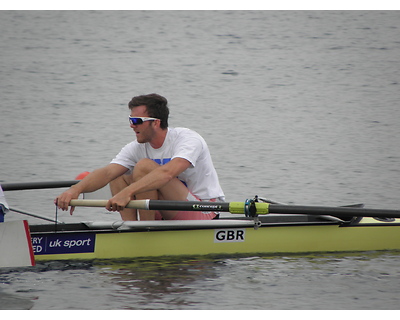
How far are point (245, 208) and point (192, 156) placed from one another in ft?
1.96

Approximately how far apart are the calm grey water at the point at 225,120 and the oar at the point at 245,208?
48 cm

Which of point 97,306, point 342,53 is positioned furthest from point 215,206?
point 342,53

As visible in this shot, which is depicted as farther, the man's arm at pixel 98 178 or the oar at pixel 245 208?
the man's arm at pixel 98 178

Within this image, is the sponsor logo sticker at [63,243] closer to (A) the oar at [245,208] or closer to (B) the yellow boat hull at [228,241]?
(B) the yellow boat hull at [228,241]

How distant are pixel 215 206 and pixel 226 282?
0.60m

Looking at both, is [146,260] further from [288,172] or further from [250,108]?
[250,108]

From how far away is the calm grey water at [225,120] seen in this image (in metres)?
5.65

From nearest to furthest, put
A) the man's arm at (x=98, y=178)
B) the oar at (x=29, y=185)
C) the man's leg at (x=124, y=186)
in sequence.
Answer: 1. the man's arm at (x=98, y=178)
2. the man's leg at (x=124, y=186)
3. the oar at (x=29, y=185)

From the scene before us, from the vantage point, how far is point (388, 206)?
921 centimetres

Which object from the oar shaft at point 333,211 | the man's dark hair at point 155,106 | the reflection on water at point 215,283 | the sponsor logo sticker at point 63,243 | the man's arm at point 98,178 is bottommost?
the reflection on water at point 215,283

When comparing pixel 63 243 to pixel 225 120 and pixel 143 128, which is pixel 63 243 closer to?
pixel 143 128

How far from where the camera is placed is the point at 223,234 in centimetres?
633

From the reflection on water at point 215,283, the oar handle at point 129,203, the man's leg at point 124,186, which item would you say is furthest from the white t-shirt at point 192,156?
the reflection on water at point 215,283

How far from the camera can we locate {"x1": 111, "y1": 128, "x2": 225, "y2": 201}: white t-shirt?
611 centimetres
